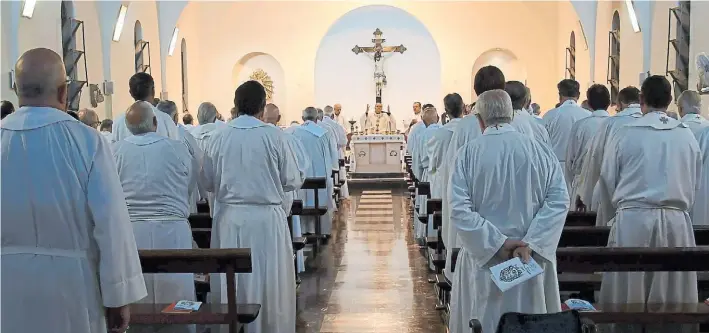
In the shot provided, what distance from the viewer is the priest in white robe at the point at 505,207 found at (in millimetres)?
3918

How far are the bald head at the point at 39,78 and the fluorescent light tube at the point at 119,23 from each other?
477 inches

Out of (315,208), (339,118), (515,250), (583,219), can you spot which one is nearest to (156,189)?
(515,250)

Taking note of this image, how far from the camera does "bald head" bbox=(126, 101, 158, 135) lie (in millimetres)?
4969

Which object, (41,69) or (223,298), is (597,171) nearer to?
(223,298)

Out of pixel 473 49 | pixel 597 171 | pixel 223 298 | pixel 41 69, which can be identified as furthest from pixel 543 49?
pixel 41 69

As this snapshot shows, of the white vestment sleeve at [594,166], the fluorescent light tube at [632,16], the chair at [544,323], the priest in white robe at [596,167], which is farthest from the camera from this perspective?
the fluorescent light tube at [632,16]

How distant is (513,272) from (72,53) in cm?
1061

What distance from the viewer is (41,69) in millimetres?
3023

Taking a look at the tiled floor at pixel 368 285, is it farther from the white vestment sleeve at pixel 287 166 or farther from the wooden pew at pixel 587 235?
the white vestment sleeve at pixel 287 166

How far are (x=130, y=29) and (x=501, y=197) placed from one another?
1328cm

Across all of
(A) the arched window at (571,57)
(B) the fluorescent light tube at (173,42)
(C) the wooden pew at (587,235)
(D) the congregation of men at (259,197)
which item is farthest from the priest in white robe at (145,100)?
(A) the arched window at (571,57)

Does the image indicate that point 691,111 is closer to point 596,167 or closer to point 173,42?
point 596,167

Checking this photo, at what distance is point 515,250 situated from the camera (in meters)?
3.88

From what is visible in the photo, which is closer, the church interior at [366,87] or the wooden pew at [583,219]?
the church interior at [366,87]
